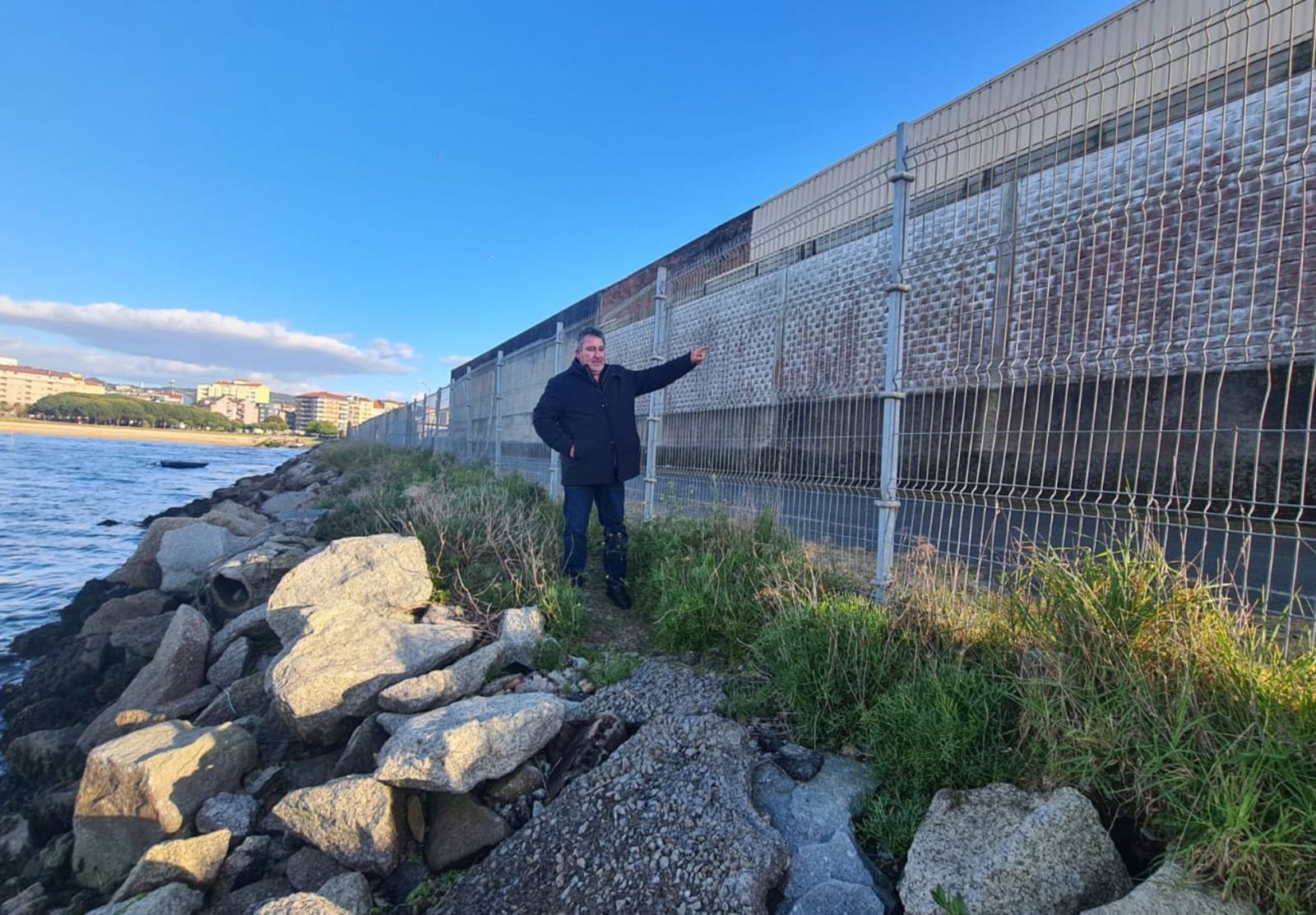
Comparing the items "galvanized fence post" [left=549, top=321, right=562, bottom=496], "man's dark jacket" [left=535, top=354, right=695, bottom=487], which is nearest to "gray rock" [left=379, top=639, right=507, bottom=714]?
"man's dark jacket" [left=535, top=354, right=695, bottom=487]

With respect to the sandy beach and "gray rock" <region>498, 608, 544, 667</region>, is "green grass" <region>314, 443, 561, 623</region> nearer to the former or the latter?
"gray rock" <region>498, 608, 544, 667</region>

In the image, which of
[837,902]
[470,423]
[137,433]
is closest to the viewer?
[837,902]

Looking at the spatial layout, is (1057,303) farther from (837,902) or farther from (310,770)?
(310,770)

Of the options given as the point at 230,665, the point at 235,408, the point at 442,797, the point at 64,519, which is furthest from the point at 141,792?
the point at 235,408

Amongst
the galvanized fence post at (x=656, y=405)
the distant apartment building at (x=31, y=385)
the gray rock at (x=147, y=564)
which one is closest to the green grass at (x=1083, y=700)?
the galvanized fence post at (x=656, y=405)

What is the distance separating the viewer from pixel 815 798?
2.54 m

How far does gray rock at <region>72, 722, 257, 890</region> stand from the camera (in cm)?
328

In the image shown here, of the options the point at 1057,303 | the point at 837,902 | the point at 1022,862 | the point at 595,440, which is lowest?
the point at 837,902

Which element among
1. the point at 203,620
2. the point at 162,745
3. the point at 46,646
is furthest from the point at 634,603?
the point at 46,646

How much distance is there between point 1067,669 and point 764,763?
3.96 feet

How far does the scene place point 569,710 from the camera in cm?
324

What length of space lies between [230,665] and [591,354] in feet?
11.4

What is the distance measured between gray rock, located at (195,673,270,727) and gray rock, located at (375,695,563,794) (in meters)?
1.77

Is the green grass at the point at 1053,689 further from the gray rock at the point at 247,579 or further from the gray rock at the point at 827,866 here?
the gray rock at the point at 247,579
